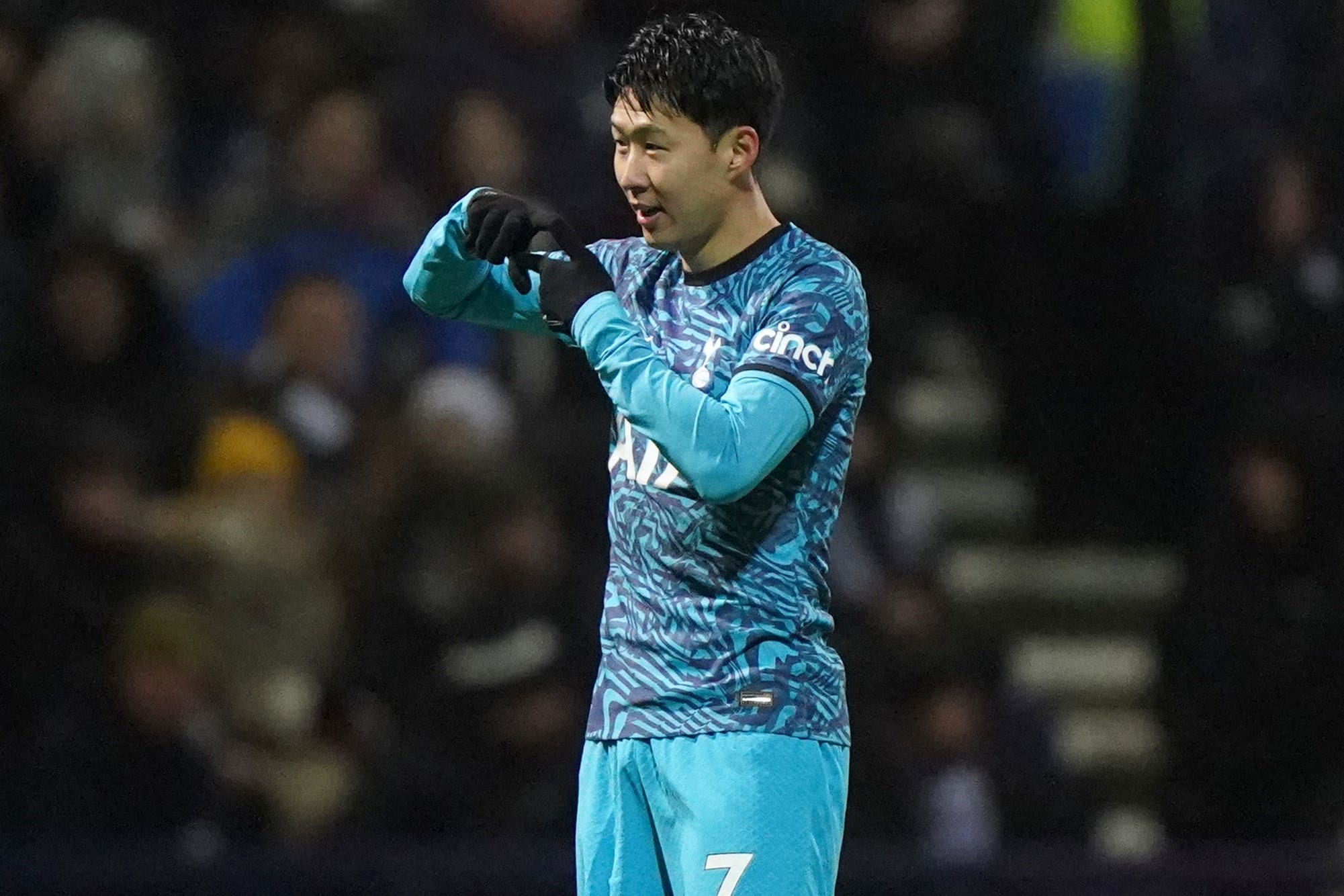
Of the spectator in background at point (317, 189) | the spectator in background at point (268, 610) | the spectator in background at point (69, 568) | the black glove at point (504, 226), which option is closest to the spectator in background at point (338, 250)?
the spectator in background at point (317, 189)

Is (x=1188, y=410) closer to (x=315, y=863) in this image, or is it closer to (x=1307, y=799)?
(x=1307, y=799)

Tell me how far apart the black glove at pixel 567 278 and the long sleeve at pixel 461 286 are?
185 millimetres

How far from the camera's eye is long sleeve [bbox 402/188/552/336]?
A: 2551 mm

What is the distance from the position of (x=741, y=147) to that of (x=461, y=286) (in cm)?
45

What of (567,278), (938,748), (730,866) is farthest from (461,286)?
(938,748)

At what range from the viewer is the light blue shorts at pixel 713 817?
7.50ft

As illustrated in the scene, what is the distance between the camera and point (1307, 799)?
518 cm

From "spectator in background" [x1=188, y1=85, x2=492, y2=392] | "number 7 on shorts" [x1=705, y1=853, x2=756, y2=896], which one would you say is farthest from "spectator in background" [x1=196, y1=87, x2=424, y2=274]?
"number 7 on shorts" [x1=705, y1=853, x2=756, y2=896]

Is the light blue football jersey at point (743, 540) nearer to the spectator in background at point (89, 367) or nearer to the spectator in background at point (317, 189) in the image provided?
the spectator in background at point (89, 367)

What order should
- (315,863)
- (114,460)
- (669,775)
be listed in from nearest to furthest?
(669,775)
(315,863)
(114,460)

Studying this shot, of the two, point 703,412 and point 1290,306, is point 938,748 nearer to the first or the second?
point 1290,306

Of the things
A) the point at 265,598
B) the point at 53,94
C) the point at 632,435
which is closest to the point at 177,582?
the point at 265,598

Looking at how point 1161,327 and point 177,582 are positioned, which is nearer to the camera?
point 177,582

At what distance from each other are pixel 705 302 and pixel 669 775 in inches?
21.9
